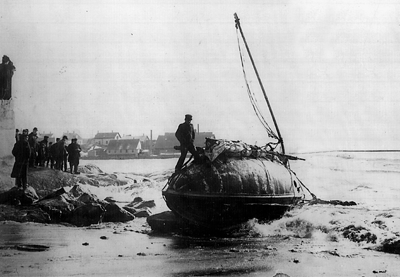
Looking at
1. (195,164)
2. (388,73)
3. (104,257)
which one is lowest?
(104,257)

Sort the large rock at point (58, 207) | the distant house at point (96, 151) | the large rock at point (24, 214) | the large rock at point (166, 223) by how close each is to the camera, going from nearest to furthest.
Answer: the large rock at point (166, 223) < the large rock at point (24, 214) < the large rock at point (58, 207) < the distant house at point (96, 151)

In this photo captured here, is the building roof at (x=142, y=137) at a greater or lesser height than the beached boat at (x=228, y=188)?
greater

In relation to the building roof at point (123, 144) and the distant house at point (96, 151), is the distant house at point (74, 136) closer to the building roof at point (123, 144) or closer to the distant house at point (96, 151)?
the distant house at point (96, 151)

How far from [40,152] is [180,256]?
26.8ft

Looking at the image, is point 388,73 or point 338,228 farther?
point 388,73

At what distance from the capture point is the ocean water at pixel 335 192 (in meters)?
8.03

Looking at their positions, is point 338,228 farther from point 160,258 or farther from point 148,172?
point 148,172

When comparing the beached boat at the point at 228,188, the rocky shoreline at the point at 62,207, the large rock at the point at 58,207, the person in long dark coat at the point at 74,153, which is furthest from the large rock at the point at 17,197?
the beached boat at the point at 228,188

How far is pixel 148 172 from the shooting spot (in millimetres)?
11477

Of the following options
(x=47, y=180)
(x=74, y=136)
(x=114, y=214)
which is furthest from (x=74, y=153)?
(x=114, y=214)

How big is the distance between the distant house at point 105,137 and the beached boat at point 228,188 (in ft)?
11.2

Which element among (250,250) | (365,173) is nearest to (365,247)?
(250,250)

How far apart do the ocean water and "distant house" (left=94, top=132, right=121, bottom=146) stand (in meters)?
0.65

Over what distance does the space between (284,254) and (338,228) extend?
2140 millimetres
